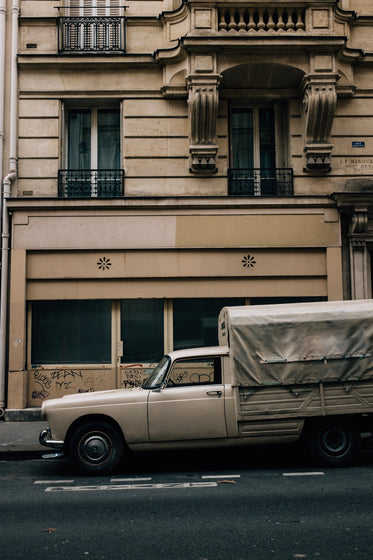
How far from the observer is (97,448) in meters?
7.38

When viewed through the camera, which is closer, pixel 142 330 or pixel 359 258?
pixel 142 330

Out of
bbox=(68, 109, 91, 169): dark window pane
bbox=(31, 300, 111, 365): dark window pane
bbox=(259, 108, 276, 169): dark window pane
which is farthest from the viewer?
bbox=(259, 108, 276, 169): dark window pane

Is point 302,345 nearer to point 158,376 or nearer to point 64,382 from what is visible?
point 158,376

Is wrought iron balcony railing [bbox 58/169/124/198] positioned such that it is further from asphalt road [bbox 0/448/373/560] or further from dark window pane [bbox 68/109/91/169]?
asphalt road [bbox 0/448/373/560]

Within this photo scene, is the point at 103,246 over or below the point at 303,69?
below

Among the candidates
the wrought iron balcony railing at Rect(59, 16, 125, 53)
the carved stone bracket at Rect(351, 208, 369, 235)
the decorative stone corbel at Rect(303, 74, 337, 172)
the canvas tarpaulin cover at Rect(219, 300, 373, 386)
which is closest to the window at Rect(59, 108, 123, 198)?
the wrought iron balcony railing at Rect(59, 16, 125, 53)

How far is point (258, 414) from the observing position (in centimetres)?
751

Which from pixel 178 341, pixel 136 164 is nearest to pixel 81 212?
pixel 136 164

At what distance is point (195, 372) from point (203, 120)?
21.7ft

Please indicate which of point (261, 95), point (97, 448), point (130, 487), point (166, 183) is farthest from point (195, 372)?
point (261, 95)

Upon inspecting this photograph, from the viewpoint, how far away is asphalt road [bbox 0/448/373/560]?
4652mm

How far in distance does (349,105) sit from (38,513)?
36.6 ft

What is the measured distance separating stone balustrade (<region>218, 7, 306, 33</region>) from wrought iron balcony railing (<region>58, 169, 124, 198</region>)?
423cm

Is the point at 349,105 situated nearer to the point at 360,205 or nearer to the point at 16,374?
the point at 360,205
